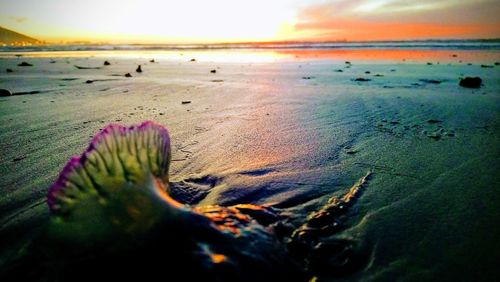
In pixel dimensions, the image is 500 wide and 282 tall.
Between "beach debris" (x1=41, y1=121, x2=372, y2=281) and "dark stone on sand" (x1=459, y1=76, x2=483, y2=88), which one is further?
"dark stone on sand" (x1=459, y1=76, x2=483, y2=88)

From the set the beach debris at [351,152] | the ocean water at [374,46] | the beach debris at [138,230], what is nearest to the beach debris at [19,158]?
the beach debris at [138,230]

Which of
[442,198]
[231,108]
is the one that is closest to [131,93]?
[231,108]

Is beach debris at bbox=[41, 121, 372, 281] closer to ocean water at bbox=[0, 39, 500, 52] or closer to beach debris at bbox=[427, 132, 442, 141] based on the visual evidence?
beach debris at bbox=[427, 132, 442, 141]

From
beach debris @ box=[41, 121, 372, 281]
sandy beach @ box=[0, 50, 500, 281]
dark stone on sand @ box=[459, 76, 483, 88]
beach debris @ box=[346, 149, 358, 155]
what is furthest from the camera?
dark stone on sand @ box=[459, 76, 483, 88]

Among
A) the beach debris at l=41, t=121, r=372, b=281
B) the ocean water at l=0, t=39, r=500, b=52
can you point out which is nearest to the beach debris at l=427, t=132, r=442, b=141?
the beach debris at l=41, t=121, r=372, b=281

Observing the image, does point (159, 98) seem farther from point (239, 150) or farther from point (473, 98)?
point (473, 98)

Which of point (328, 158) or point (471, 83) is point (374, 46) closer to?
point (471, 83)

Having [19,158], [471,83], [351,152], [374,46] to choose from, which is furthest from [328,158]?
[374,46]

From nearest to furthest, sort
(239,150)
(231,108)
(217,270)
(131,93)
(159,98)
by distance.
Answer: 1. (217,270)
2. (239,150)
3. (231,108)
4. (159,98)
5. (131,93)
